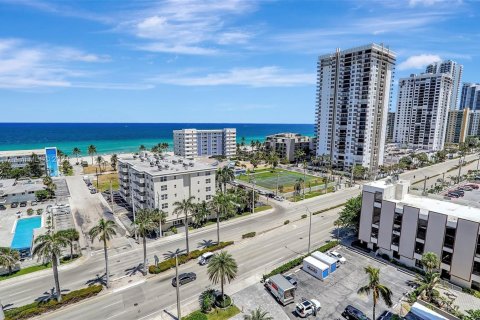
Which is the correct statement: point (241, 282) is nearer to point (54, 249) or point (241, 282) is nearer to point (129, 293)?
point (129, 293)

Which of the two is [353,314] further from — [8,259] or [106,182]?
[106,182]

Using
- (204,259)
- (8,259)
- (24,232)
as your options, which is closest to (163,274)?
(204,259)

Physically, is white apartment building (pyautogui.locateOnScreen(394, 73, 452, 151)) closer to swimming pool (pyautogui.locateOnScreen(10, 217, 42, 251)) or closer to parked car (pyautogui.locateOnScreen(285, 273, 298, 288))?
parked car (pyautogui.locateOnScreen(285, 273, 298, 288))

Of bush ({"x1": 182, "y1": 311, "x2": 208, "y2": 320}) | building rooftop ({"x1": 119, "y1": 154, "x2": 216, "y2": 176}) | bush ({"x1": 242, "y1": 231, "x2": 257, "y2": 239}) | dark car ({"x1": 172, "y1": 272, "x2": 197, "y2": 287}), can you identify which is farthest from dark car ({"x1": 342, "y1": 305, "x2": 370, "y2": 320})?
building rooftop ({"x1": 119, "y1": 154, "x2": 216, "y2": 176})

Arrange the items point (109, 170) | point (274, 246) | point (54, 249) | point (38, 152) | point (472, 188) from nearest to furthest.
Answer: point (54, 249) < point (274, 246) < point (472, 188) < point (38, 152) < point (109, 170)

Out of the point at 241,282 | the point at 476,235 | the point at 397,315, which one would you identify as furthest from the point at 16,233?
the point at 476,235

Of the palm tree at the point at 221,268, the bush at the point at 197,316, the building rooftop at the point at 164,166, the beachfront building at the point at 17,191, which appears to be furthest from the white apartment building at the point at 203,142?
the bush at the point at 197,316
